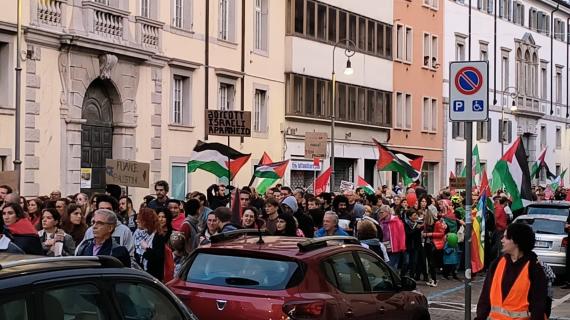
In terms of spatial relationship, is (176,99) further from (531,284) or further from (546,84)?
(546,84)

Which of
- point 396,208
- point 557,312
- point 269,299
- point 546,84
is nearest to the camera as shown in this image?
point 269,299

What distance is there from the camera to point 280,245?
958 centimetres

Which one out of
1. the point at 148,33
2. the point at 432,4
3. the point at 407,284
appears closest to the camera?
the point at 407,284

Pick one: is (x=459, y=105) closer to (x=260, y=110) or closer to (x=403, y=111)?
(x=260, y=110)

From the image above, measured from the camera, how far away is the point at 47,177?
79.0 ft

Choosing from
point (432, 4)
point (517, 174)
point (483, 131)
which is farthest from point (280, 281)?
point (483, 131)

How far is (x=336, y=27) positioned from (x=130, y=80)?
14.1 metres

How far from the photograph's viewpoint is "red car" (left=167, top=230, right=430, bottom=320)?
346 inches

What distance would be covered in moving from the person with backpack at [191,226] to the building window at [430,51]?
119ft

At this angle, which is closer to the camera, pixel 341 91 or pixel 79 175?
pixel 79 175

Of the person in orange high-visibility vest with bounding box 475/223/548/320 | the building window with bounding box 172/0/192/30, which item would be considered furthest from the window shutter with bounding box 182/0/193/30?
the person in orange high-visibility vest with bounding box 475/223/548/320

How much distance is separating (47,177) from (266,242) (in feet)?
50.3

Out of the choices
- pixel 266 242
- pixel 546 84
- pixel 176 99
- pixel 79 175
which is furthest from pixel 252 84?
pixel 546 84

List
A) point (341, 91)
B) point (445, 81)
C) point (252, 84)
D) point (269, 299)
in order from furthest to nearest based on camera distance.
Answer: point (445, 81) → point (341, 91) → point (252, 84) → point (269, 299)
